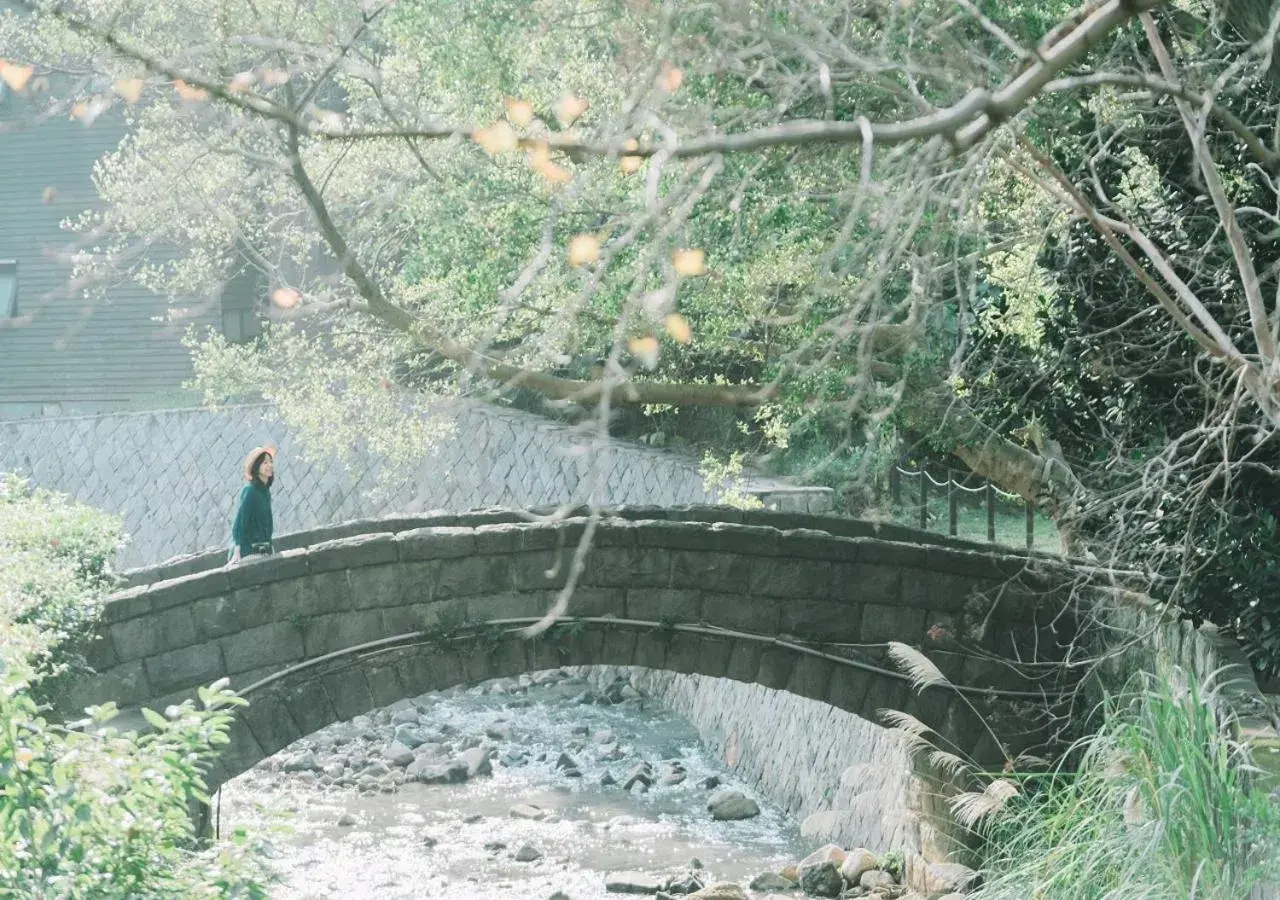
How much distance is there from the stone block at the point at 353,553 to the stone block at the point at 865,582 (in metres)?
2.43

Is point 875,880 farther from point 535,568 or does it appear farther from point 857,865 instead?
point 535,568

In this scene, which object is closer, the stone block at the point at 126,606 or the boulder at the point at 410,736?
the stone block at the point at 126,606

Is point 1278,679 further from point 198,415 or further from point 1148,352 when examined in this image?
point 198,415

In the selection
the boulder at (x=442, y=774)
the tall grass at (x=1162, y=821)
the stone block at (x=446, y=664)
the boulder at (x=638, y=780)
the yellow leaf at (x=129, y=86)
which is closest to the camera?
the yellow leaf at (x=129, y=86)

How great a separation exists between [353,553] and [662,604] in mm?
1715

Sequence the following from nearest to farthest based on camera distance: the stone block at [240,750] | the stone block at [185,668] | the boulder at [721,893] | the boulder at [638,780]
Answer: the stone block at [185,668], the stone block at [240,750], the boulder at [721,893], the boulder at [638,780]

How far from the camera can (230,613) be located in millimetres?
8383

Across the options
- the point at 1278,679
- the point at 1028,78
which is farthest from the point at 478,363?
the point at 1278,679

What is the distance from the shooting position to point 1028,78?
3.25 meters

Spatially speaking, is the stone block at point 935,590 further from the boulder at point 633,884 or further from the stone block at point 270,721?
the stone block at point 270,721

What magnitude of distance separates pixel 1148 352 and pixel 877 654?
8.66 ft

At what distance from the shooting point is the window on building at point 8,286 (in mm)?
23156

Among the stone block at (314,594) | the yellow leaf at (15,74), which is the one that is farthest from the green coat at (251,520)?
the yellow leaf at (15,74)

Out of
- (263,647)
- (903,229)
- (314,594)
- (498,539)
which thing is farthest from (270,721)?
(903,229)
